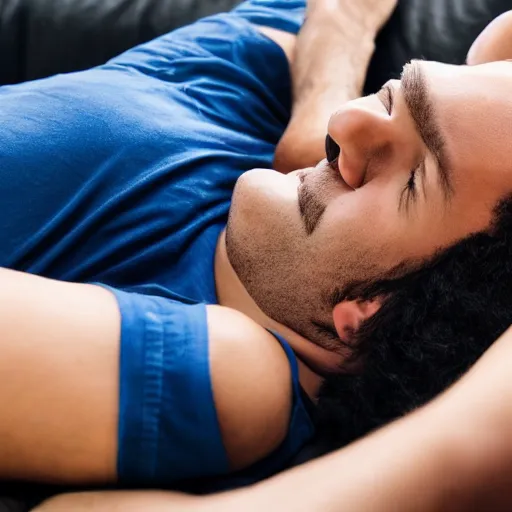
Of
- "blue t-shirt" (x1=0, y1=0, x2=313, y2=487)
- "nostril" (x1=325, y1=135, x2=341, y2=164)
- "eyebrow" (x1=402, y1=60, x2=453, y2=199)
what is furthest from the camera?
"nostril" (x1=325, y1=135, x2=341, y2=164)

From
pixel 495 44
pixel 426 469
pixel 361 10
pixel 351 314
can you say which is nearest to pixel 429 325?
pixel 351 314

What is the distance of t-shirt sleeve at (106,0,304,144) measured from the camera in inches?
42.3

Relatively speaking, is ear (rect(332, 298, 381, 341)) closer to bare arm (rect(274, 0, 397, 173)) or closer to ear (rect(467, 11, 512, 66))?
bare arm (rect(274, 0, 397, 173))

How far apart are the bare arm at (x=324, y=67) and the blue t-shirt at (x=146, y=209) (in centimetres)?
7

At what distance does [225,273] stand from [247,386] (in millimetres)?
247

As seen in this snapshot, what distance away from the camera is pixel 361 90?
47.2 inches

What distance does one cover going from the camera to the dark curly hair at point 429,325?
2.24ft

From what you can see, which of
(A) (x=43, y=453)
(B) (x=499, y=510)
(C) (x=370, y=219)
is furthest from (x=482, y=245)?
(A) (x=43, y=453)

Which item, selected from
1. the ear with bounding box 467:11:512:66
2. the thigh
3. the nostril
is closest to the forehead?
the nostril

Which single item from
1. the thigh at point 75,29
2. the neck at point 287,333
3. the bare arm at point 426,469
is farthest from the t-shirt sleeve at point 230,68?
the bare arm at point 426,469

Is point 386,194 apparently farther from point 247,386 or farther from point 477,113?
point 247,386

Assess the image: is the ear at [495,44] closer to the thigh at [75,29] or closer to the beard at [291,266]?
the beard at [291,266]

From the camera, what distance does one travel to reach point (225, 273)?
34.0 inches

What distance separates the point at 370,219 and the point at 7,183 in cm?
45
